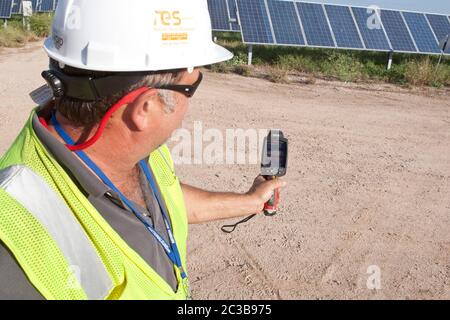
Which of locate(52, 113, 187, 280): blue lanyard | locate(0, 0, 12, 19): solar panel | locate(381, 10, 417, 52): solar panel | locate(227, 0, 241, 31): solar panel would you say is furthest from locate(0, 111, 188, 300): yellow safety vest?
locate(0, 0, 12, 19): solar panel

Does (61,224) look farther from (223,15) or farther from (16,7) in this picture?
(16,7)

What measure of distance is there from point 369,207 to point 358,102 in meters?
4.41

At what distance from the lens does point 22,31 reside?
16.4m

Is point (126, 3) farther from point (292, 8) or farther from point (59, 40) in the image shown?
point (292, 8)

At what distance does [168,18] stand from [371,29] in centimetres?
1222

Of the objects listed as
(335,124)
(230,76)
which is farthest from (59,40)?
(230,76)

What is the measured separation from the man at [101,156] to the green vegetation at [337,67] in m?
8.99

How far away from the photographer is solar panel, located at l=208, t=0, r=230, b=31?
599 inches

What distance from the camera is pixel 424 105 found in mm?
8672

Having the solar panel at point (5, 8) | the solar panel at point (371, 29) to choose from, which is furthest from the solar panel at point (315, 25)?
the solar panel at point (5, 8)

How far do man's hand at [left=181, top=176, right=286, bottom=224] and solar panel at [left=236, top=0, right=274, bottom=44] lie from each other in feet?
31.0

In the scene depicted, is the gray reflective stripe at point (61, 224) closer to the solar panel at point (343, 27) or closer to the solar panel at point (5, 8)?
the solar panel at point (343, 27)

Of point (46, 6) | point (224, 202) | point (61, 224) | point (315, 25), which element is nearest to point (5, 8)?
point (46, 6)

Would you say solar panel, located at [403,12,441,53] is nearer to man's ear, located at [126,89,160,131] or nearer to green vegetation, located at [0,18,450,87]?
green vegetation, located at [0,18,450,87]
